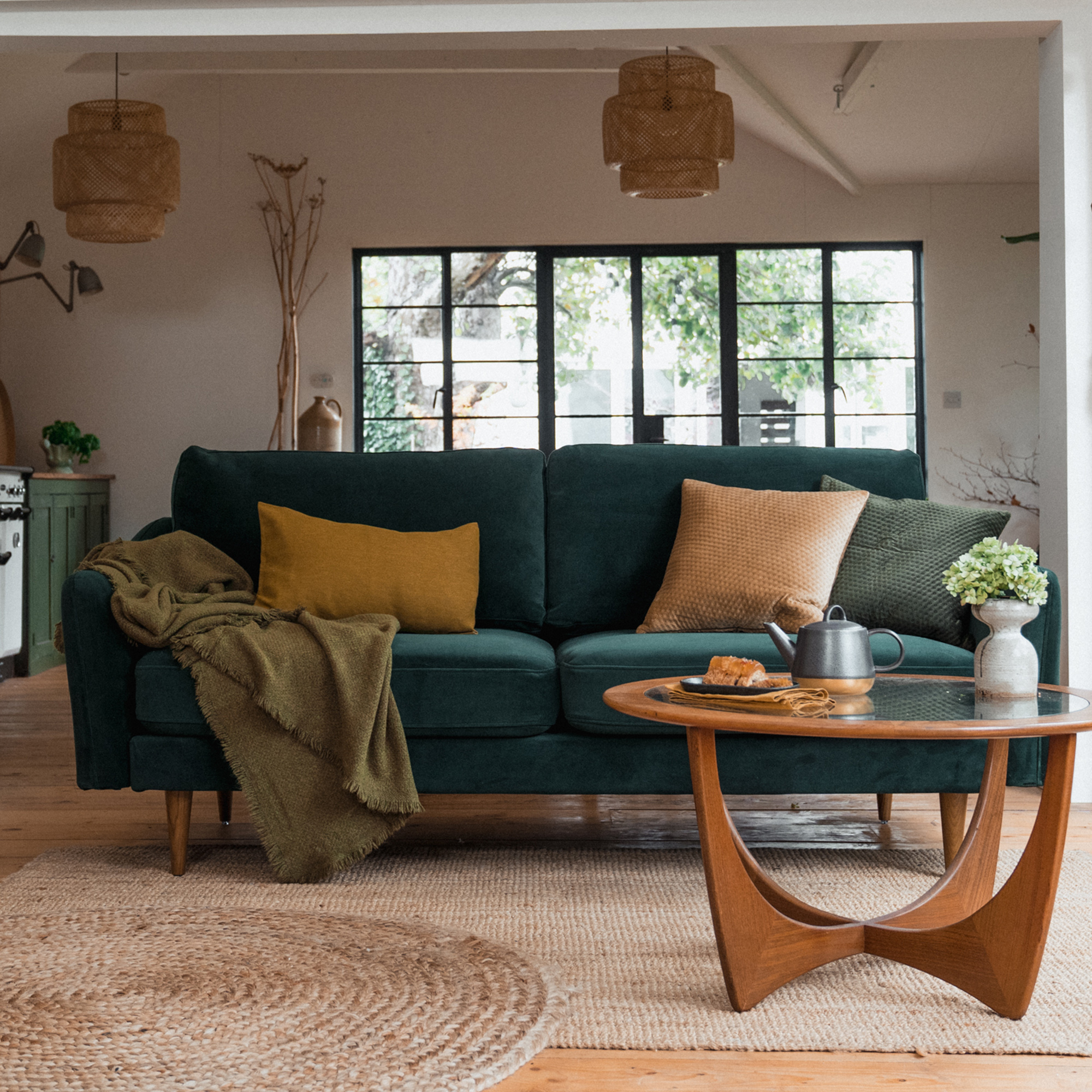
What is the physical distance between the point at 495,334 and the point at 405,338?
1.83ft

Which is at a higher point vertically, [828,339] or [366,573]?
[828,339]

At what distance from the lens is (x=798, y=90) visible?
6.25 m

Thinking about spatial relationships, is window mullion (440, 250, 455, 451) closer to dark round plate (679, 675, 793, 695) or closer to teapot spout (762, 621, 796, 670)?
teapot spout (762, 621, 796, 670)

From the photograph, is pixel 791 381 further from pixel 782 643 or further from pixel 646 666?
pixel 782 643

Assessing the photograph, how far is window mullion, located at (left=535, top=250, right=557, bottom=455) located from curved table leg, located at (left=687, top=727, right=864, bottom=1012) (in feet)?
18.9

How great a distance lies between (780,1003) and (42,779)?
7.89 ft

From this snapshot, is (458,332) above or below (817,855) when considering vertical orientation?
above

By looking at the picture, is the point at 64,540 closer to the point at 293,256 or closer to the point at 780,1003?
the point at 293,256

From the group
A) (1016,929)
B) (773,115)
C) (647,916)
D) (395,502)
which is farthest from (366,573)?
(773,115)

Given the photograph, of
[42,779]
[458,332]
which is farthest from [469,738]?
[458,332]

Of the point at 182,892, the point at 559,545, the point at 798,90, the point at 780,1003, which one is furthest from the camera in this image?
the point at 798,90

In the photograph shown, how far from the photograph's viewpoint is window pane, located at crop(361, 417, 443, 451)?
24.8ft

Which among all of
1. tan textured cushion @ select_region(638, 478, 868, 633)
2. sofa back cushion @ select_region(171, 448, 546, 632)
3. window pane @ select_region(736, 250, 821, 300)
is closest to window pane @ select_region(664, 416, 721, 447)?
window pane @ select_region(736, 250, 821, 300)

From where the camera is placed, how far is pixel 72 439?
6422 millimetres
